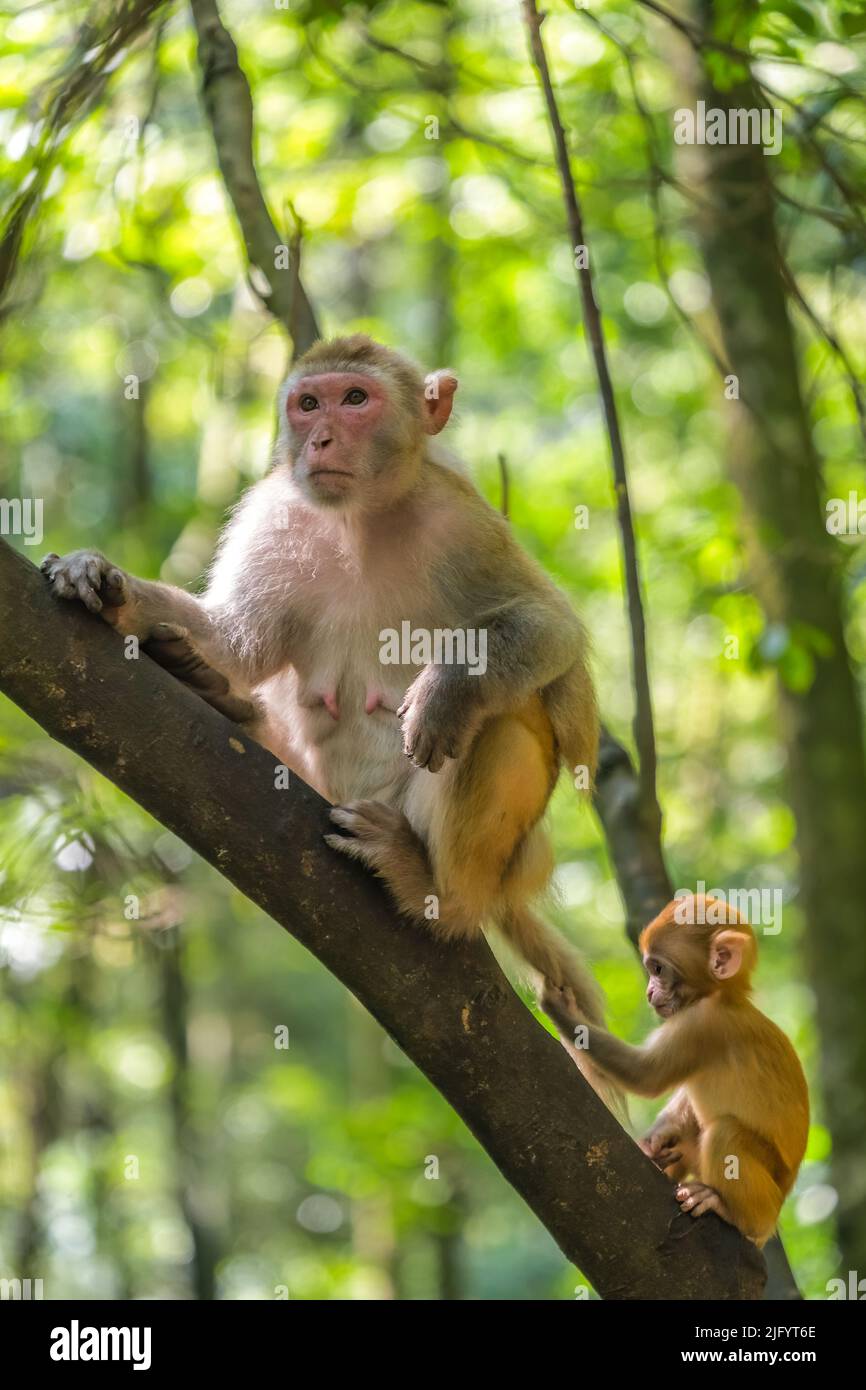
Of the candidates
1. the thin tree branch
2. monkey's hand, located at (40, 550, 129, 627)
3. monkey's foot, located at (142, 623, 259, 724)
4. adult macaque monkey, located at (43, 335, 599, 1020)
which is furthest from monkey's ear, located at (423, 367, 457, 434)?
monkey's hand, located at (40, 550, 129, 627)

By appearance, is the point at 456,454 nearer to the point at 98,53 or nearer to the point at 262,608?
the point at 262,608

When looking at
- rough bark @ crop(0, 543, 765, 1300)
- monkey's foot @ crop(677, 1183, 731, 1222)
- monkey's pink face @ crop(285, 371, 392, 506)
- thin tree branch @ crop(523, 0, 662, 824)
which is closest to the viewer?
rough bark @ crop(0, 543, 765, 1300)

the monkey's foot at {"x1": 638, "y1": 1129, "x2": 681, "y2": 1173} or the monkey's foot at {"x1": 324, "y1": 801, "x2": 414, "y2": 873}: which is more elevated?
the monkey's foot at {"x1": 324, "y1": 801, "x2": 414, "y2": 873}

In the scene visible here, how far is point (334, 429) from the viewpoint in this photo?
206 inches

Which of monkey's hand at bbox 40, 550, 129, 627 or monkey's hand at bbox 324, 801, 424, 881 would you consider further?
monkey's hand at bbox 324, 801, 424, 881

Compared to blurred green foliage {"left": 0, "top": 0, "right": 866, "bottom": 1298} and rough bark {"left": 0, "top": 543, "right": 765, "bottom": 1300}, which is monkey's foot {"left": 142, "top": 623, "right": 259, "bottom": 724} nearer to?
rough bark {"left": 0, "top": 543, "right": 765, "bottom": 1300}

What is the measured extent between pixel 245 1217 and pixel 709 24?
74.4 ft

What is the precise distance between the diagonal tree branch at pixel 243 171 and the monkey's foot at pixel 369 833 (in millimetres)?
2697

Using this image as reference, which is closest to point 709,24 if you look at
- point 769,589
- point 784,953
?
point 769,589

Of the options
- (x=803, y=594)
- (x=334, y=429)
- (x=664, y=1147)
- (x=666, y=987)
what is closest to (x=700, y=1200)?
(x=664, y=1147)

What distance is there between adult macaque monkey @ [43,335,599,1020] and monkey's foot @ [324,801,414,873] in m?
0.02

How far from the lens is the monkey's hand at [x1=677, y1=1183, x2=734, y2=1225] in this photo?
4.74 meters

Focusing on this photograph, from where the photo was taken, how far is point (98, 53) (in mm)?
4914
